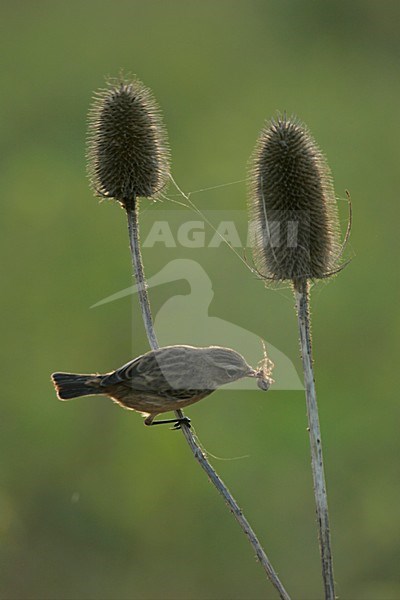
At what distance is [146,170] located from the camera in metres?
8.65

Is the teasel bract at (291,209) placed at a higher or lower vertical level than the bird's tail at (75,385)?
higher

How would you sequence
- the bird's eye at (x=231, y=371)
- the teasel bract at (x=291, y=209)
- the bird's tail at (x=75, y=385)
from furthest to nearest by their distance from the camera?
the bird's tail at (x=75, y=385) < the teasel bract at (x=291, y=209) < the bird's eye at (x=231, y=371)

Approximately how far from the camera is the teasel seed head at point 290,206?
7699mm

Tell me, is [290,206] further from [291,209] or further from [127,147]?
[127,147]

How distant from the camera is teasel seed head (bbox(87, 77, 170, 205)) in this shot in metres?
8.52

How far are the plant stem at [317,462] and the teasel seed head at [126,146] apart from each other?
2.09 meters

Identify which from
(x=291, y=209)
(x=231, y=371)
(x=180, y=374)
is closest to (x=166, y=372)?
(x=180, y=374)

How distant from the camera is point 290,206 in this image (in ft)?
25.5

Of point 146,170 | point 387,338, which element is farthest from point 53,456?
point 146,170

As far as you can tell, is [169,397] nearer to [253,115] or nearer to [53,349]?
[53,349]

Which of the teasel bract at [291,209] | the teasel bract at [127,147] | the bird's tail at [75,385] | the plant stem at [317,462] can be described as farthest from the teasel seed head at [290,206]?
the bird's tail at [75,385]

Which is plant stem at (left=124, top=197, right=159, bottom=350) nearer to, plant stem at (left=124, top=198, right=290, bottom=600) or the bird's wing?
plant stem at (left=124, top=198, right=290, bottom=600)

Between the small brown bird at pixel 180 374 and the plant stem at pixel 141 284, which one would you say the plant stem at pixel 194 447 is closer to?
the plant stem at pixel 141 284

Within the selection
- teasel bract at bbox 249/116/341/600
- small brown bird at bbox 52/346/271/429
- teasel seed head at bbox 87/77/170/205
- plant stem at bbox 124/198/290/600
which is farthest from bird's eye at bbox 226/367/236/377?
teasel seed head at bbox 87/77/170/205
